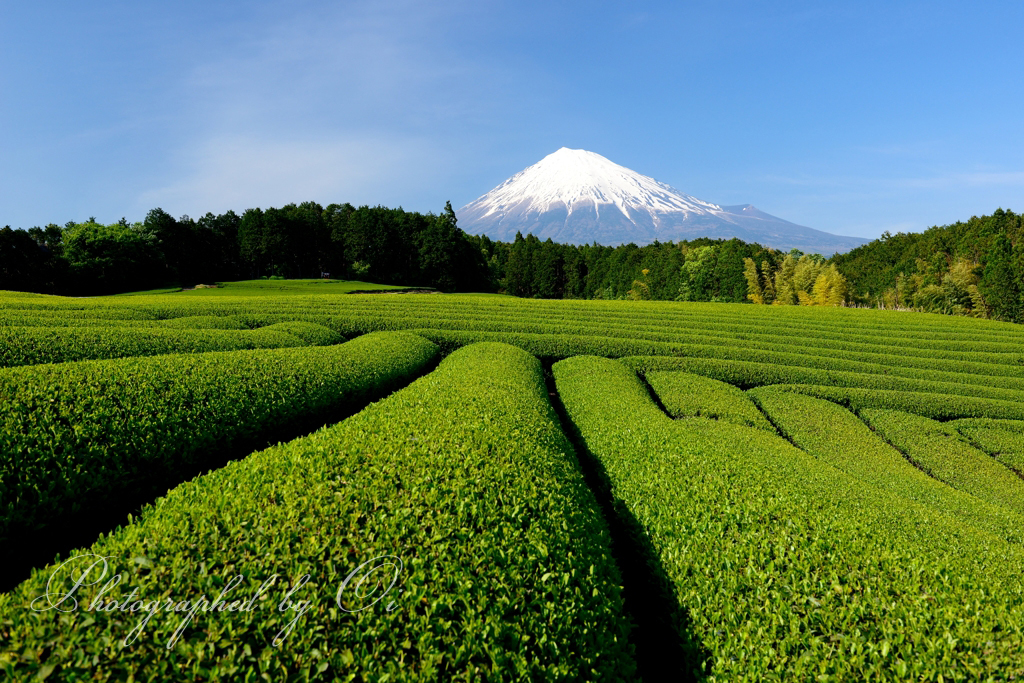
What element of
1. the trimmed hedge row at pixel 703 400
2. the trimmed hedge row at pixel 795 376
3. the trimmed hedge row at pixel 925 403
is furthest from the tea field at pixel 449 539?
the trimmed hedge row at pixel 795 376

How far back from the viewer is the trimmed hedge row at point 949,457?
10.6 metres

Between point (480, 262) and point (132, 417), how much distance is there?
7585cm

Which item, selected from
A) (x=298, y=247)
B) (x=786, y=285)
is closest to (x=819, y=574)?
(x=786, y=285)

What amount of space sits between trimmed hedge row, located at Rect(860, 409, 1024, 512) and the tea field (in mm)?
126

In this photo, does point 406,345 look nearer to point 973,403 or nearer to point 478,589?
point 478,589

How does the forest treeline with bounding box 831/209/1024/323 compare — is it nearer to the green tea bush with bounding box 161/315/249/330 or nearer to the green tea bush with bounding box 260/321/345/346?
the green tea bush with bounding box 260/321/345/346

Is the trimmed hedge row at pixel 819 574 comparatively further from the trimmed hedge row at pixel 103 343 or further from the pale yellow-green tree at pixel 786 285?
the pale yellow-green tree at pixel 786 285

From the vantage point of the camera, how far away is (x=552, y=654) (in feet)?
10.7

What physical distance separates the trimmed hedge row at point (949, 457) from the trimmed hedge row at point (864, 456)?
2.39 ft

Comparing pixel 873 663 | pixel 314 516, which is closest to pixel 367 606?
pixel 314 516

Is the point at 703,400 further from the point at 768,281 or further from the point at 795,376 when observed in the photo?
the point at 768,281

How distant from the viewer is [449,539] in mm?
4133

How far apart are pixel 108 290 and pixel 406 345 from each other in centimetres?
5177

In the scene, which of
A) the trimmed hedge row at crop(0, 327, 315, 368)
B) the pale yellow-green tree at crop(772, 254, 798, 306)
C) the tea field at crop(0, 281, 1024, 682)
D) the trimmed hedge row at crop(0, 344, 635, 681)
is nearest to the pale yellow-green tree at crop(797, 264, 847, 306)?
the pale yellow-green tree at crop(772, 254, 798, 306)
